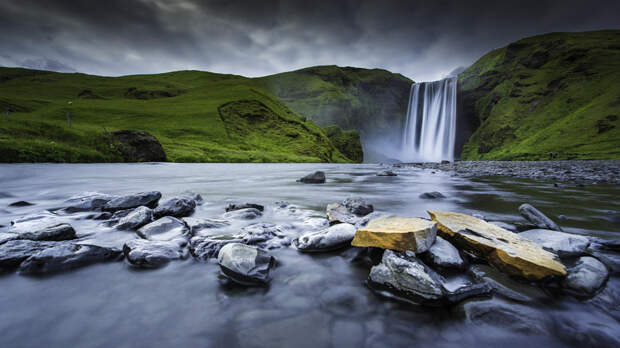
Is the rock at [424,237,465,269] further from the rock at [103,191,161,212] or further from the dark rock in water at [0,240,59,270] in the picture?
the rock at [103,191,161,212]

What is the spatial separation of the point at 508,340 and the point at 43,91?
587ft

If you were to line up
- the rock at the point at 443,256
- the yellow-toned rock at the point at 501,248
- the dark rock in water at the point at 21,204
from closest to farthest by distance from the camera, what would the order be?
the yellow-toned rock at the point at 501,248, the rock at the point at 443,256, the dark rock in water at the point at 21,204

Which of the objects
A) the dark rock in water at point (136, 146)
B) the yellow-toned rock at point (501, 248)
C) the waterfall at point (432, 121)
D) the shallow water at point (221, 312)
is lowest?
the shallow water at point (221, 312)

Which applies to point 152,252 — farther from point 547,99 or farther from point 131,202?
point 547,99

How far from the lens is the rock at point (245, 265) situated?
6.66ft

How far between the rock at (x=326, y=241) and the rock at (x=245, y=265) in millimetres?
629

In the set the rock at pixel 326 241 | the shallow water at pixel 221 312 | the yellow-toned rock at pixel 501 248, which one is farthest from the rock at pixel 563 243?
the rock at pixel 326 241

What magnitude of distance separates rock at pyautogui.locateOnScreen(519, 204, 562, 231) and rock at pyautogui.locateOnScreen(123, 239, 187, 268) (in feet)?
16.9

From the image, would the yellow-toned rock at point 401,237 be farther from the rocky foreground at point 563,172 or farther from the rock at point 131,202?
the rocky foreground at point 563,172

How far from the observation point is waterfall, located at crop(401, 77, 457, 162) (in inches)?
3839

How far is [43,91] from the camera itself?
111 metres

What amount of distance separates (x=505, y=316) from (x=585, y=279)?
0.95 m

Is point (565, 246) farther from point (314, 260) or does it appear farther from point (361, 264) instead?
point (314, 260)

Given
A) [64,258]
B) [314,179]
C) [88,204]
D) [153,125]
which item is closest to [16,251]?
[64,258]
